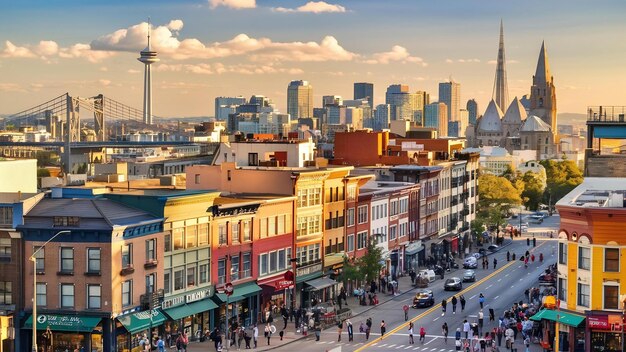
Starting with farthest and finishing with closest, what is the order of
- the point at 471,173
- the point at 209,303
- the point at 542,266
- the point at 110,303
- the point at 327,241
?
the point at 471,173, the point at 542,266, the point at 327,241, the point at 209,303, the point at 110,303

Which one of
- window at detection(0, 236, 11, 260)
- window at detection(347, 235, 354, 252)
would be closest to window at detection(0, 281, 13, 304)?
window at detection(0, 236, 11, 260)

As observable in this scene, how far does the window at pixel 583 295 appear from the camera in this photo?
7012cm

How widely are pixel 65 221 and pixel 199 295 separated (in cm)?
1247

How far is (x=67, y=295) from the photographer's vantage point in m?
69.1

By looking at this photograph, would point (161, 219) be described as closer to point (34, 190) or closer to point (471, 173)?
point (34, 190)

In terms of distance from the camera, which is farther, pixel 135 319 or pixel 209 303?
pixel 209 303

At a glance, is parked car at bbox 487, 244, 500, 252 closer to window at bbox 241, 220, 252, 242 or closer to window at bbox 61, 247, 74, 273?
window at bbox 241, 220, 252, 242

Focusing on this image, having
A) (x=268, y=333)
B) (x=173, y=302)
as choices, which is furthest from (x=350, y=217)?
(x=173, y=302)

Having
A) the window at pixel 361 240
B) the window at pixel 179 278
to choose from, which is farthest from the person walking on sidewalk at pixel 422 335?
the window at pixel 361 240

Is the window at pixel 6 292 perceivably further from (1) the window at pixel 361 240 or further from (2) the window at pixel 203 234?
(1) the window at pixel 361 240

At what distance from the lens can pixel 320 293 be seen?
95.4 metres

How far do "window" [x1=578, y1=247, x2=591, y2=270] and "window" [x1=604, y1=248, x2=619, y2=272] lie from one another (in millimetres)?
1039

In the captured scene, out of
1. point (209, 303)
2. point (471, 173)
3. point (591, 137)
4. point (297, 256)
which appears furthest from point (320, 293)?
point (471, 173)

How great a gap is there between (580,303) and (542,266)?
177 feet
